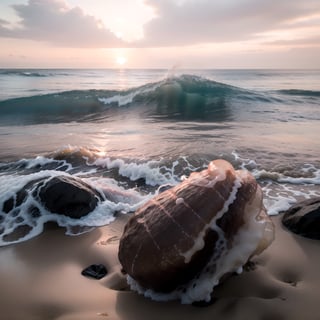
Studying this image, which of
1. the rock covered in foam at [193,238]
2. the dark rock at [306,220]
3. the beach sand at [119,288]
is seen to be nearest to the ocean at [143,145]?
the dark rock at [306,220]

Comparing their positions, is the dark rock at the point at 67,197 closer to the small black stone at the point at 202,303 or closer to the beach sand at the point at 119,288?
the beach sand at the point at 119,288

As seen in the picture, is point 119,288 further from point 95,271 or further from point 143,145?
point 143,145

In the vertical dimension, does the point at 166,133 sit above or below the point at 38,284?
below

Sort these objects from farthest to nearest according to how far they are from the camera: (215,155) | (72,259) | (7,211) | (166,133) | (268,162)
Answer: (166,133) < (215,155) < (268,162) < (7,211) < (72,259)

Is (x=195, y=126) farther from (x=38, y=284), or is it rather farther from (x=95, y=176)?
(x=38, y=284)

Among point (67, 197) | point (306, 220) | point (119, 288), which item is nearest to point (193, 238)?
point (119, 288)

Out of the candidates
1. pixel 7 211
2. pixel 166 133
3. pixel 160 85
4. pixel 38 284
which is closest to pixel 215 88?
pixel 160 85
